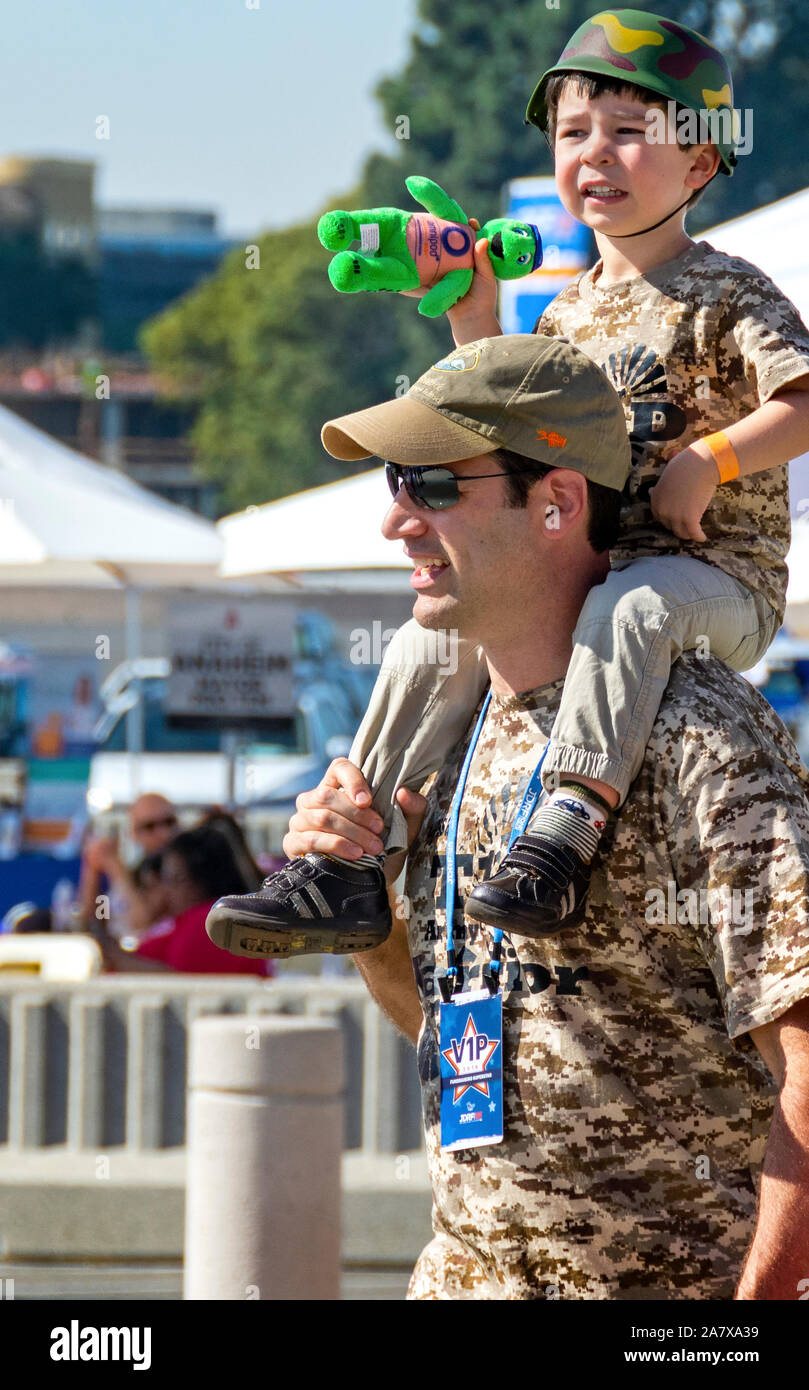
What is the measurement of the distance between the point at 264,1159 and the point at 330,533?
3953mm

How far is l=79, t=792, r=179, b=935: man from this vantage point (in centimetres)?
841

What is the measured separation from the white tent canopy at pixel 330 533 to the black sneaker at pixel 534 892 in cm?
568

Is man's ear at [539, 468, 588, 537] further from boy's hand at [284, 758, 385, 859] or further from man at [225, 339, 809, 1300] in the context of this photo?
boy's hand at [284, 758, 385, 859]

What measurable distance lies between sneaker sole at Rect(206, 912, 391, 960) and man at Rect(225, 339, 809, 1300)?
0.31ft

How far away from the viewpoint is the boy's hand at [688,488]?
2422 mm

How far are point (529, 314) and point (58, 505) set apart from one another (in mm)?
4072

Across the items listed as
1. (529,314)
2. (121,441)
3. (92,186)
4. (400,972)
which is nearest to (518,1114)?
(400,972)

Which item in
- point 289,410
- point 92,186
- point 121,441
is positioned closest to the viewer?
point 289,410

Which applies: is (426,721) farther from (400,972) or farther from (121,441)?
(121,441)

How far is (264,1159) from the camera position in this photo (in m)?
5.09

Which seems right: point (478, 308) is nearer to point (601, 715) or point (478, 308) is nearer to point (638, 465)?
point (638, 465)

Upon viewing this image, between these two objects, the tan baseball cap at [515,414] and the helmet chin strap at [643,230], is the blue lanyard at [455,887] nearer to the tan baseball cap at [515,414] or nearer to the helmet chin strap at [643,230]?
the tan baseball cap at [515,414]

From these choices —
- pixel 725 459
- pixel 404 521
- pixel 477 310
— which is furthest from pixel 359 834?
pixel 477 310

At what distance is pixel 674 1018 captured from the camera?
2266mm
